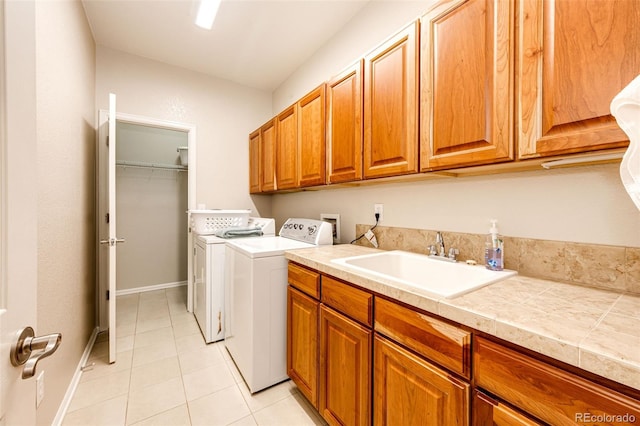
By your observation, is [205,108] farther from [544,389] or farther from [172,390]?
[544,389]

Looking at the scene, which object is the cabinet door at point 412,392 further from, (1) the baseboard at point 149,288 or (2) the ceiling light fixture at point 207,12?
(1) the baseboard at point 149,288

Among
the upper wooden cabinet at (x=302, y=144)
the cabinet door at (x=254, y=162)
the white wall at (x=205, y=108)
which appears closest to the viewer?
the upper wooden cabinet at (x=302, y=144)

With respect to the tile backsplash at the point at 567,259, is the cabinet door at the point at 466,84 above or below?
above

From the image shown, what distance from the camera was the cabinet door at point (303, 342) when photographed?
1.40m

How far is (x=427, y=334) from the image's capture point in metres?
0.86

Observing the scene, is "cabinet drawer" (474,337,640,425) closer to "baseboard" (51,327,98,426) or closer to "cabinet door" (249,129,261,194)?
"baseboard" (51,327,98,426)

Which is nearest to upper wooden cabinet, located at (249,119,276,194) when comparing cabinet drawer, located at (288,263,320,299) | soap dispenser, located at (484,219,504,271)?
cabinet drawer, located at (288,263,320,299)

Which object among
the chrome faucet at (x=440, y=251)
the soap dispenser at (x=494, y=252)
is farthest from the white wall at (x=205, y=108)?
the soap dispenser at (x=494, y=252)

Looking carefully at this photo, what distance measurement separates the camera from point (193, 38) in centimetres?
238

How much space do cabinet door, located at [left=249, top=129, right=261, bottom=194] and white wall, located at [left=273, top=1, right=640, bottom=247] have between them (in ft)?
3.24

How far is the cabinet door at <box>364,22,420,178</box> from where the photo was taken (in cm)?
129

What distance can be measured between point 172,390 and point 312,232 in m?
1.38

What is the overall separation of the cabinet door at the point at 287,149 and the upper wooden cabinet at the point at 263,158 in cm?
12

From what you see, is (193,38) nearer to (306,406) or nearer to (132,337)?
(132,337)
